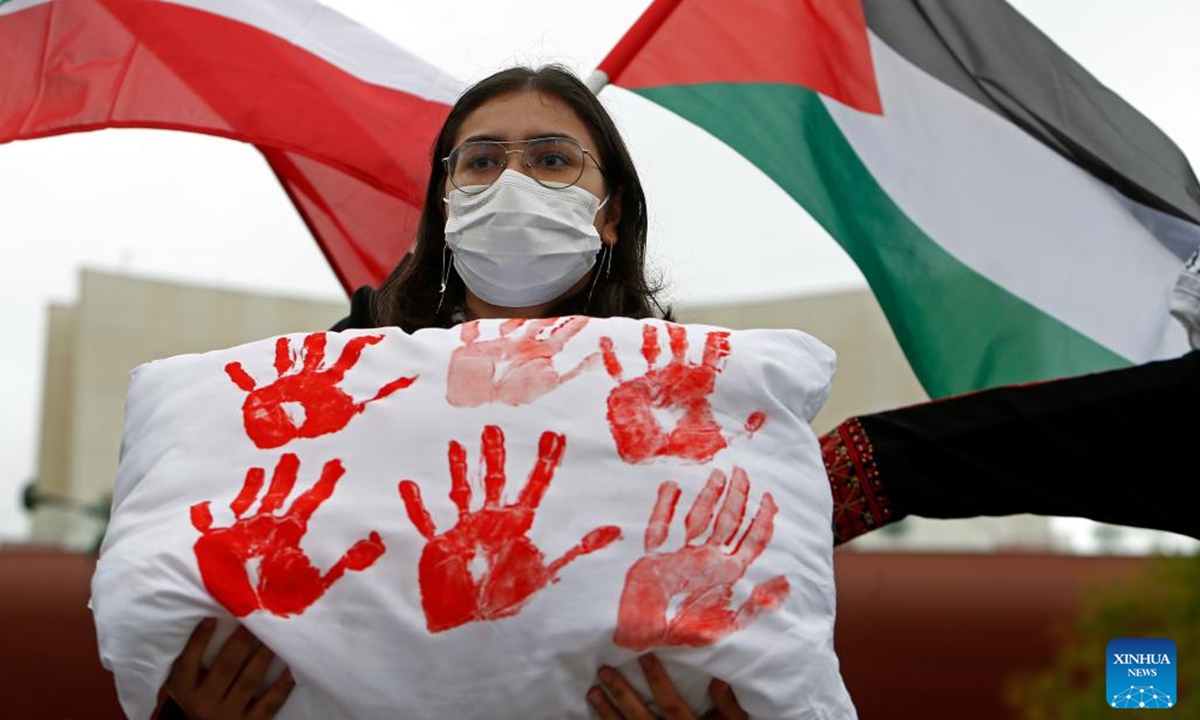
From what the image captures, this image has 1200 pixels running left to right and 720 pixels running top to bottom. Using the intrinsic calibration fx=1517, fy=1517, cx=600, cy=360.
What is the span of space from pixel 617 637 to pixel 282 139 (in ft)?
6.62

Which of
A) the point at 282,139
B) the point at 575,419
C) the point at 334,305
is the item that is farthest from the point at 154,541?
the point at 334,305

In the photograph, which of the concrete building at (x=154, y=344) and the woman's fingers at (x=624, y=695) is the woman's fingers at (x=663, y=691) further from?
the concrete building at (x=154, y=344)

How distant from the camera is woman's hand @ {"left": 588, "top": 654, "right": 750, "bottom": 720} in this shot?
1.41 m

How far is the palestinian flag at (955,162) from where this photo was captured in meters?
2.79

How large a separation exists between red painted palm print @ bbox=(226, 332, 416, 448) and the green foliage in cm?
571

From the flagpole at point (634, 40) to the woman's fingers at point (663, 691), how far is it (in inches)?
71.5

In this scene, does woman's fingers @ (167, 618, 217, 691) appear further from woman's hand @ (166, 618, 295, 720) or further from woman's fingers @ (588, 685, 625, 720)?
woman's fingers @ (588, 685, 625, 720)

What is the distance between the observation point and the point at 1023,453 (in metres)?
1.82

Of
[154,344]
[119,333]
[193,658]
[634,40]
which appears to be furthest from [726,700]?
[119,333]

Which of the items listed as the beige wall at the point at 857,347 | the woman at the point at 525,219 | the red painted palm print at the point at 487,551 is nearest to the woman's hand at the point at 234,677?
the red painted palm print at the point at 487,551

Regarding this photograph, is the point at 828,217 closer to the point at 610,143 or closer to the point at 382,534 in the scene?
the point at 610,143

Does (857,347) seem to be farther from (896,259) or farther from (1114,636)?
(896,259)

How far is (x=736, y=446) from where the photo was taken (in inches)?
58.8

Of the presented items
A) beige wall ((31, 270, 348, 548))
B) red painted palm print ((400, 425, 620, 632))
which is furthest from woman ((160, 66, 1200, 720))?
beige wall ((31, 270, 348, 548))
